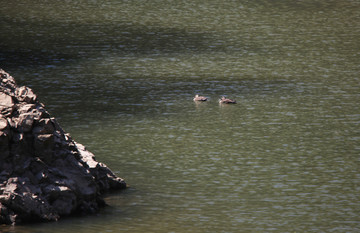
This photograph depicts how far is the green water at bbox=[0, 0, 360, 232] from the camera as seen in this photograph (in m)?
9.71

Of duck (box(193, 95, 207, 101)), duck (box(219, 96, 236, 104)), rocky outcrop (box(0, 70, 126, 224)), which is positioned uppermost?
duck (box(193, 95, 207, 101))

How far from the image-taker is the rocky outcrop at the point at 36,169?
884 cm

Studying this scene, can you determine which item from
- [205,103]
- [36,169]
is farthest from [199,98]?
[36,169]

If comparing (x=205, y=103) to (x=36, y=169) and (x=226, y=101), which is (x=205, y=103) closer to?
(x=226, y=101)

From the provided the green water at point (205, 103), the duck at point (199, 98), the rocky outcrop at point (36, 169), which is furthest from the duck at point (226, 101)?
the rocky outcrop at point (36, 169)

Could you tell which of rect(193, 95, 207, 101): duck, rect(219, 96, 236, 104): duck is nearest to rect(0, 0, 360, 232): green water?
rect(193, 95, 207, 101): duck

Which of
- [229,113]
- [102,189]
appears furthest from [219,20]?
[102,189]

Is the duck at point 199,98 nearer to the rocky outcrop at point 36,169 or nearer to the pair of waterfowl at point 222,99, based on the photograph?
the pair of waterfowl at point 222,99

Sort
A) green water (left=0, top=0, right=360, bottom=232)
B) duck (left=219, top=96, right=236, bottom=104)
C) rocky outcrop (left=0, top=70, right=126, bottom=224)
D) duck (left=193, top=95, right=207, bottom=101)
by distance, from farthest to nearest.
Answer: duck (left=193, top=95, right=207, bottom=101), duck (left=219, top=96, right=236, bottom=104), green water (left=0, top=0, right=360, bottom=232), rocky outcrop (left=0, top=70, right=126, bottom=224)

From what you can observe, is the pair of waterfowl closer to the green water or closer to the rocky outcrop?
the green water

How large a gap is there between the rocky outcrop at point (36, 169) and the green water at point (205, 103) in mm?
260

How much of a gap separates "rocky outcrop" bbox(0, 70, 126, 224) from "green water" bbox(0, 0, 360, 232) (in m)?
0.26

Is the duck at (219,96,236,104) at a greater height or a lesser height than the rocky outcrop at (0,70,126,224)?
greater

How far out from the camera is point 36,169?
9.16 m
